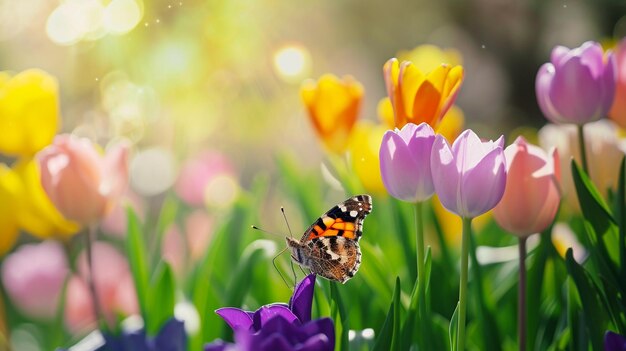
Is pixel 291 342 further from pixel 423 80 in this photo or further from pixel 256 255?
pixel 256 255

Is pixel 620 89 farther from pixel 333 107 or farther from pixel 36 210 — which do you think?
pixel 36 210

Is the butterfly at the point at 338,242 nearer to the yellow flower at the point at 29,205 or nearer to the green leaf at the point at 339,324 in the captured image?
the green leaf at the point at 339,324

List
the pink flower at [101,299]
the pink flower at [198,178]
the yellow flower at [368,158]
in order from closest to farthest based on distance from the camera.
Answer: the yellow flower at [368,158] → the pink flower at [101,299] → the pink flower at [198,178]

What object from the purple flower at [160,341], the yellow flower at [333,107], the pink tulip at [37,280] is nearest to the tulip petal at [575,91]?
the yellow flower at [333,107]

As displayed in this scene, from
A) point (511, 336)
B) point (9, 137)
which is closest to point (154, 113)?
point (9, 137)

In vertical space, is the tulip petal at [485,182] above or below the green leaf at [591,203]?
above

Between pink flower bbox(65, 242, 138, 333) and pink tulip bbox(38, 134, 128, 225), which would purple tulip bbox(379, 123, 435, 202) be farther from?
pink flower bbox(65, 242, 138, 333)

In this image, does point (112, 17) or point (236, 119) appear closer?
point (112, 17)
